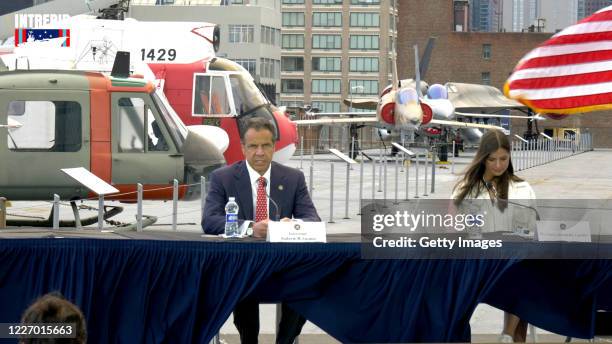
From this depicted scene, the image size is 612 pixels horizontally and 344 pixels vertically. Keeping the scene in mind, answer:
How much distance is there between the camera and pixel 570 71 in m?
9.96

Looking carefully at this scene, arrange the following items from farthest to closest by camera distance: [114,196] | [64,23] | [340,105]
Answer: [340,105], [64,23], [114,196]

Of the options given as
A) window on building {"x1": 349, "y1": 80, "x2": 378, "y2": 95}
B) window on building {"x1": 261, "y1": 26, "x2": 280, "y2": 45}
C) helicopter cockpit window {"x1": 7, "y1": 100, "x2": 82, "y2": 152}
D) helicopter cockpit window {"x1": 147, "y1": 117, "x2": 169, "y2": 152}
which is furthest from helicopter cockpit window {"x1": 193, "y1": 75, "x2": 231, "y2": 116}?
window on building {"x1": 349, "y1": 80, "x2": 378, "y2": 95}

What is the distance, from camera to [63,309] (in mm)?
5254

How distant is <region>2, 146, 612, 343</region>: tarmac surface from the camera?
11.1 m

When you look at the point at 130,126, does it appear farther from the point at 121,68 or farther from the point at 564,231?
the point at 564,231

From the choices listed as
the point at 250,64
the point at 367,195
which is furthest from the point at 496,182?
the point at 250,64

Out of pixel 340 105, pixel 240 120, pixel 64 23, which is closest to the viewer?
pixel 64 23

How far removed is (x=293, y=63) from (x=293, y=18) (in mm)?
5309

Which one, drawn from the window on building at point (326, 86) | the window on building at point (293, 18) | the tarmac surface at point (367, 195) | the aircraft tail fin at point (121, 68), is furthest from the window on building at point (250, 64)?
the aircraft tail fin at point (121, 68)

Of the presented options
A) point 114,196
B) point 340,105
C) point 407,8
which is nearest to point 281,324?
point 114,196

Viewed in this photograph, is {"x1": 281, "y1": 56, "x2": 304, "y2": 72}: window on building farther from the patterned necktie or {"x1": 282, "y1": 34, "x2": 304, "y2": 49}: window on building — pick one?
the patterned necktie

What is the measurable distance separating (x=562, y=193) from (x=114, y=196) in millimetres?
18036

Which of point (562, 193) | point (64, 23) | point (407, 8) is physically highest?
point (407, 8)

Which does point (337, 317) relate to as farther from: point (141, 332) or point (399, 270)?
point (141, 332)
